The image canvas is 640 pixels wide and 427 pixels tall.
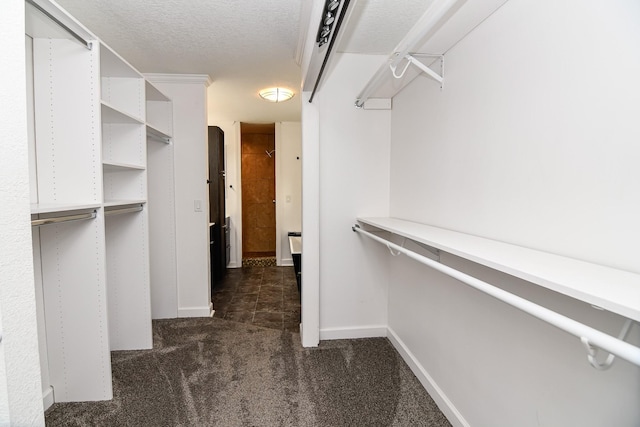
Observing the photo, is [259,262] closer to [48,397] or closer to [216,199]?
[216,199]

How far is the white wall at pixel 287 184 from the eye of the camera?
15.4 ft

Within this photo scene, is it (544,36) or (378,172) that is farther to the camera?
(378,172)

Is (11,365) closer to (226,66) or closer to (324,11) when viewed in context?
(324,11)

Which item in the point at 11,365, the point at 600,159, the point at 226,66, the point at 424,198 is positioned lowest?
the point at 11,365

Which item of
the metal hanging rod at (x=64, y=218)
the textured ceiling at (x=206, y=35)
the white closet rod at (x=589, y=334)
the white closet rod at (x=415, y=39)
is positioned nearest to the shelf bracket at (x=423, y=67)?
the white closet rod at (x=415, y=39)

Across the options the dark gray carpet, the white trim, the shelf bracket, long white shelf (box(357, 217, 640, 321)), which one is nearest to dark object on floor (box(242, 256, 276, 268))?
the dark gray carpet

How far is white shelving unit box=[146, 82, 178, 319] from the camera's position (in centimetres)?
269

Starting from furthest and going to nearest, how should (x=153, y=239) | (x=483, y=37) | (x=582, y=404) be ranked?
(x=153, y=239)
(x=483, y=37)
(x=582, y=404)

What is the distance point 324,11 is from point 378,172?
1.35m

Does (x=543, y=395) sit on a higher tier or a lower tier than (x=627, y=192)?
lower

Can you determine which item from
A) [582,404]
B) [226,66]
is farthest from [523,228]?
[226,66]

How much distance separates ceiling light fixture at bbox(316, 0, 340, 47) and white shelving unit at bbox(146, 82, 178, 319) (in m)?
1.90

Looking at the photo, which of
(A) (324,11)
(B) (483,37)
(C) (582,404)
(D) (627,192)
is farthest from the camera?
(B) (483,37)

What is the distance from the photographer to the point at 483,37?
1.35 m
